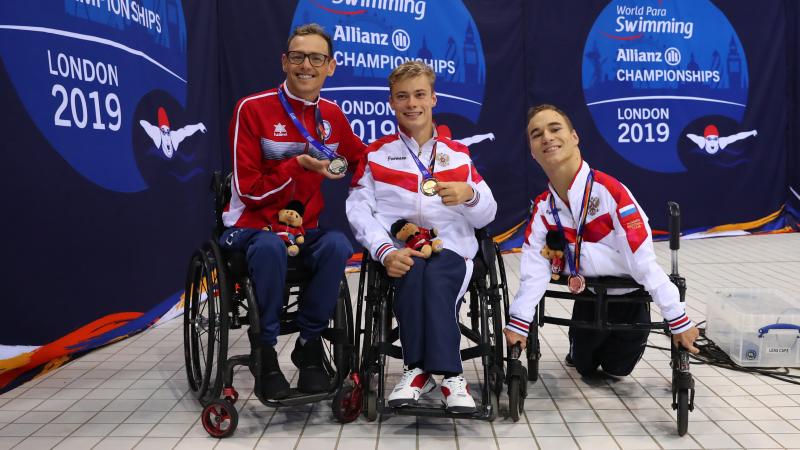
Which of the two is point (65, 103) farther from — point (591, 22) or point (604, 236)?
point (591, 22)

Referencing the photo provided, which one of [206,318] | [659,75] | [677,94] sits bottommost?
[206,318]

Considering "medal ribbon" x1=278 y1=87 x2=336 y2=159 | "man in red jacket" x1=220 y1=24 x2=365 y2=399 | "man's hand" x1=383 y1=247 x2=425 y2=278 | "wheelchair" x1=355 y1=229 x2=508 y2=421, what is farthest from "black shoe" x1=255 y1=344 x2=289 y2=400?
"medal ribbon" x1=278 y1=87 x2=336 y2=159

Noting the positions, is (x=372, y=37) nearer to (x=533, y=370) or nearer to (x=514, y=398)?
(x=533, y=370)

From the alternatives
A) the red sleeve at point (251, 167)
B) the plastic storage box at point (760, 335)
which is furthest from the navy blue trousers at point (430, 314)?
the plastic storage box at point (760, 335)

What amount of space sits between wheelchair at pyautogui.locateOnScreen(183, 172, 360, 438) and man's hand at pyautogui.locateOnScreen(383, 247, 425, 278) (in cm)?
31

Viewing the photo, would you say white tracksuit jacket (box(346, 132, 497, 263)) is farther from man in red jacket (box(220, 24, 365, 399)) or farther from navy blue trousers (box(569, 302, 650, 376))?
navy blue trousers (box(569, 302, 650, 376))

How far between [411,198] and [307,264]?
433mm

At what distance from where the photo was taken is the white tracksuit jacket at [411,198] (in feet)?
8.00

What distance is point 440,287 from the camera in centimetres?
229

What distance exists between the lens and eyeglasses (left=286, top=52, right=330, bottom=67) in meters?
2.49

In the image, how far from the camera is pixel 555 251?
7.88 ft

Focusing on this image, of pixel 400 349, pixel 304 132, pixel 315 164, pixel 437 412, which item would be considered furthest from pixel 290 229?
pixel 437 412

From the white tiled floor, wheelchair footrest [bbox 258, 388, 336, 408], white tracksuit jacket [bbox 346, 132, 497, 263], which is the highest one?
white tracksuit jacket [bbox 346, 132, 497, 263]

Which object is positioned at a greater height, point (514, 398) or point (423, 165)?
point (423, 165)
